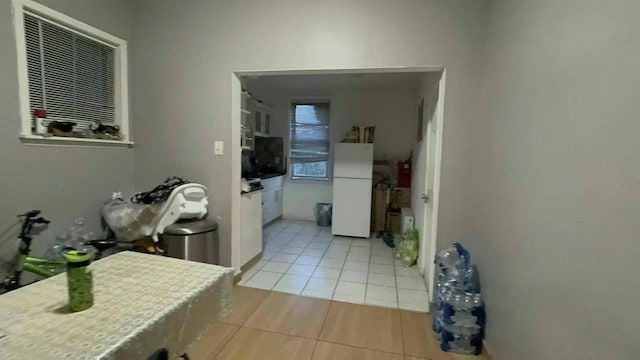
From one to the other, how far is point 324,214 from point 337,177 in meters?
0.98

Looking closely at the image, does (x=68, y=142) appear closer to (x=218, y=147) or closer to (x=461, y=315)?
(x=218, y=147)

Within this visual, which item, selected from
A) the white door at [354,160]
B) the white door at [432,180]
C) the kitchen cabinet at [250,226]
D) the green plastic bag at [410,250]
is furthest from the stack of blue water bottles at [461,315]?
the white door at [354,160]

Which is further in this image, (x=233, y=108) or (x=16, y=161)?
(x=233, y=108)

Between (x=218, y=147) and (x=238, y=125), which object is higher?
(x=238, y=125)

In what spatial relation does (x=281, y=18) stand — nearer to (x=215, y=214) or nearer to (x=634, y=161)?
(x=215, y=214)

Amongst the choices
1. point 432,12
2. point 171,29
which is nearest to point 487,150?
point 432,12

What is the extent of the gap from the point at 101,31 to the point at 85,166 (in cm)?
117

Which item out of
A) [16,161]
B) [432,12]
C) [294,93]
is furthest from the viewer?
[294,93]

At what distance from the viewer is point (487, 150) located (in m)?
2.05

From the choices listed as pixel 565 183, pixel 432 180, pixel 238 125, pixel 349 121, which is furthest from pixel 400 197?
pixel 565 183

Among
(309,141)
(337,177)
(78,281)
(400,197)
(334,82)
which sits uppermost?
(334,82)

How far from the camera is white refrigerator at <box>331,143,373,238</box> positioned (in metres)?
4.67

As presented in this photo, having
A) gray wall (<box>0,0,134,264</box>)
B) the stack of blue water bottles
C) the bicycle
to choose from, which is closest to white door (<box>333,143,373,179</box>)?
the stack of blue water bottles

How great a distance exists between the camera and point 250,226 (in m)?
3.22
